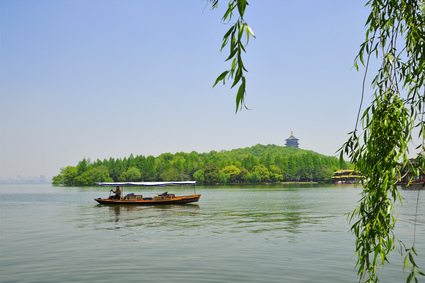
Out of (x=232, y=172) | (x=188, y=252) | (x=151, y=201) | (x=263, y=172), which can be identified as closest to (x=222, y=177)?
(x=232, y=172)

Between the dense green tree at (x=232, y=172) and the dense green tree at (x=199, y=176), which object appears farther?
the dense green tree at (x=232, y=172)

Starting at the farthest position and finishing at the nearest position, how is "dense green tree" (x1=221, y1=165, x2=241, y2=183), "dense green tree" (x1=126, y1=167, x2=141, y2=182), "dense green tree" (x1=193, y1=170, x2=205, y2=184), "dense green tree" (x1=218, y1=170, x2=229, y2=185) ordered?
1. "dense green tree" (x1=221, y1=165, x2=241, y2=183)
2. "dense green tree" (x1=126, y1=167, x2=141, y2=182)
3. "dense green tree" (x1=218, y1=170, x2=229, y2=185)
4. "dense green tree" (x1=193, y1=170, x2=205, y2=184)

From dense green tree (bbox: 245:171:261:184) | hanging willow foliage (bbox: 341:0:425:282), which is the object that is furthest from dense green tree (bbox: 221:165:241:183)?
hanging willow foliage (bbox: 341:0:425:282)

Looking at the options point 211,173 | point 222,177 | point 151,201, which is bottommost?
point 151,201

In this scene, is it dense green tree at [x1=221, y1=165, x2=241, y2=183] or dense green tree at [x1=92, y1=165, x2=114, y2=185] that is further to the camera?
dense green tree at [x1=221, y1=165, x2=241, y2=183]

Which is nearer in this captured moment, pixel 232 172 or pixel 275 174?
pixel 232 172

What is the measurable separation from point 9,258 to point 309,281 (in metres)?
13.6

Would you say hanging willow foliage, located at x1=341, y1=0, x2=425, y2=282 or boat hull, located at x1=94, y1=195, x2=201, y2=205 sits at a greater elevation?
hanging willow foliage, located at x1=341, y1=0, x2=425, y2=282

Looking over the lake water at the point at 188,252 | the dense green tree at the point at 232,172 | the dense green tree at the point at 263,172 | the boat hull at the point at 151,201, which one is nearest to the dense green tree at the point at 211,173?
the dense green tree at the point at 232,172

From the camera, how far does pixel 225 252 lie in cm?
1858

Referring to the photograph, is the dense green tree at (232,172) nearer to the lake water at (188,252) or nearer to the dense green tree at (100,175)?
the dense green tree at (100,175)

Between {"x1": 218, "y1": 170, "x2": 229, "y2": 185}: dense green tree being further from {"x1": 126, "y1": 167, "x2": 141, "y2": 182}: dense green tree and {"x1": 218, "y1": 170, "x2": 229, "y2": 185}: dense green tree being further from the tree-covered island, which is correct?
{"x1": 126, "y1": 167, "x2": 141, "y2": 182}: dense green tree

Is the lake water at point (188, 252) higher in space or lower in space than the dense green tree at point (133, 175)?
lower

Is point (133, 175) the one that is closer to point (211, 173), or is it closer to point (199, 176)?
point (199, 176)
